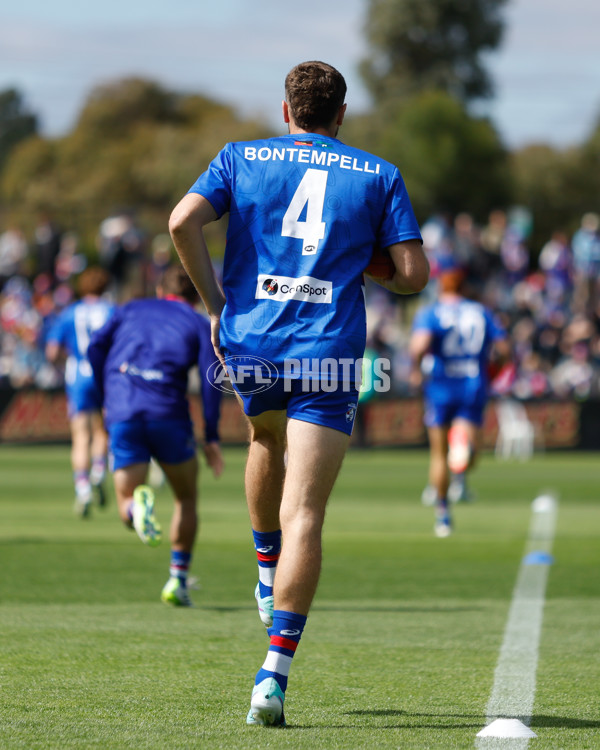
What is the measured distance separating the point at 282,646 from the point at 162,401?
350 centimetres

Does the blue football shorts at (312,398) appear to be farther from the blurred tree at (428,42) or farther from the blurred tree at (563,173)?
the blurred tree at (563,173)

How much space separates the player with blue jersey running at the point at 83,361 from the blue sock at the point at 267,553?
8.18 meters

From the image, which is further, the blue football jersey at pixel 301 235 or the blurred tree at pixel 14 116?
the blurred tree at pixel 14 116

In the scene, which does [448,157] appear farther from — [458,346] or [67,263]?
[458,346]

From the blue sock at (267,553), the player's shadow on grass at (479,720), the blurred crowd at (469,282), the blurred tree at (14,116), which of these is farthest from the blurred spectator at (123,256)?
the blurred tree at (14,116)

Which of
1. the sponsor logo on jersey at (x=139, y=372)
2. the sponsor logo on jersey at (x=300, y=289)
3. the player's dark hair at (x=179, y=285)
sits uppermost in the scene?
the sponsor logo on jersey at (x=300, y=289)

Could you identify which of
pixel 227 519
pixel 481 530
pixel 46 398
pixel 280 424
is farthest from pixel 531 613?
pixel 46 398

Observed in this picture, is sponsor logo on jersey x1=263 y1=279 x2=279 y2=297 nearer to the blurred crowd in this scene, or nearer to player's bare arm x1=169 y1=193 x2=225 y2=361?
player's bare arm x1=169 y1=193 x2=225 y2=361

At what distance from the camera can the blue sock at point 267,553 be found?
531cm

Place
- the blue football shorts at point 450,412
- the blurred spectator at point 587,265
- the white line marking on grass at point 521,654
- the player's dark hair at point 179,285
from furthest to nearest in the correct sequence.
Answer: the blurred spectator at point 587,265 < the blue football shorts at point 450,412 < the player's dark hair at point 179,285 < the white line marking on grass at point 521,654

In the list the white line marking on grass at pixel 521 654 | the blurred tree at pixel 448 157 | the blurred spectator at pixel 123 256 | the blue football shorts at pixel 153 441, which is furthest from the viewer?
the blurred tree at pixel 448 157

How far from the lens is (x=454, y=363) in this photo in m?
12.6

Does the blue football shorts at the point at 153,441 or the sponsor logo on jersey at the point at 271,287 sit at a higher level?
the sponsor logo on jersey at the point at 271,287

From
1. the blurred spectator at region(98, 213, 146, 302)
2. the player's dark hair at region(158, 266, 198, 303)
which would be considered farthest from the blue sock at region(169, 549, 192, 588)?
the blurred spectator at region(98, 213, 146, 302)
